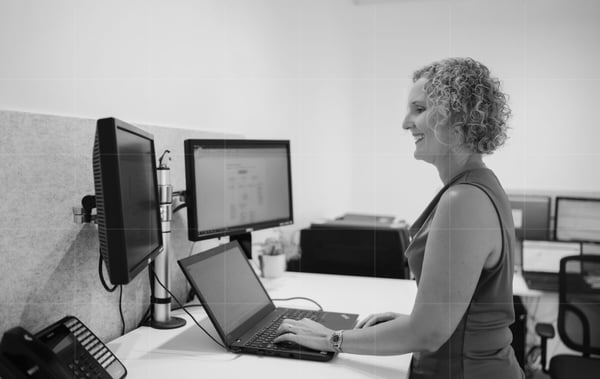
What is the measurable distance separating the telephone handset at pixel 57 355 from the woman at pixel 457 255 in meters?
0.37

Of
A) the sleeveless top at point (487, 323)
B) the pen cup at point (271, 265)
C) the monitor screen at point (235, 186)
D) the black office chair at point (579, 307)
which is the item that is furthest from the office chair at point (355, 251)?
the sleeveless top at point (487, 323)

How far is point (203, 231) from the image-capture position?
4.24 feet

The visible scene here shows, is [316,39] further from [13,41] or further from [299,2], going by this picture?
[13,41]

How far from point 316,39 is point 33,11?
1770 mm

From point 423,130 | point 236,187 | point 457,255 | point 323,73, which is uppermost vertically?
point 323,73

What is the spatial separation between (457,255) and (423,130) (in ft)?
0.95

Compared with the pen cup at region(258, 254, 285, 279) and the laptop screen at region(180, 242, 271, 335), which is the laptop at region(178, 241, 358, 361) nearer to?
the laptop screen at region(180, 242, 271, 335)

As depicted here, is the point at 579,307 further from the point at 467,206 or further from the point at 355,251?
the point at 467,206

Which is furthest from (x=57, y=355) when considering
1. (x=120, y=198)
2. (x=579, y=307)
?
(x=579, y=307)

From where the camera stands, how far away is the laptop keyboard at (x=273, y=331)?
102 centimetres

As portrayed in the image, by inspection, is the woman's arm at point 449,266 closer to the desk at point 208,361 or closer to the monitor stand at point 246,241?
the desk at point 208,361

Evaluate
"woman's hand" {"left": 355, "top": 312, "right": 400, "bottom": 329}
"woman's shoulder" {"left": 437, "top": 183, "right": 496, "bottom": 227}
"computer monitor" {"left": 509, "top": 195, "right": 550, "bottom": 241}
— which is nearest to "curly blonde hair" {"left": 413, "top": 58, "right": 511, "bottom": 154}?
"woman's shoulder" {"left": 437, "top": 183, "right": 496, "bottom": 227}

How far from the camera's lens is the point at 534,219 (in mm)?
2447

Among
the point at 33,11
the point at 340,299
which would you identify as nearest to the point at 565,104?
the point at 340,299
